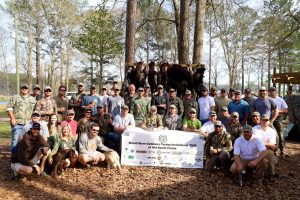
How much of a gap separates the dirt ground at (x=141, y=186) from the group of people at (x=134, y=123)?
0.30 metres

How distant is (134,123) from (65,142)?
1.79 m

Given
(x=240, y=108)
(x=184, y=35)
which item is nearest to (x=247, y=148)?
(x=240, y=108)

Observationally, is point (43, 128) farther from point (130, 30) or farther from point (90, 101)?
point (130, 30)

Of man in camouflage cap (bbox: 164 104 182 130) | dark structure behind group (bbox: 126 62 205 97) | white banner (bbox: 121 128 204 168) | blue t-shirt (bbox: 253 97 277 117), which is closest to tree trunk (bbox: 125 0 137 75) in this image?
dark structure behind group (bbox: 126 62 205 97)

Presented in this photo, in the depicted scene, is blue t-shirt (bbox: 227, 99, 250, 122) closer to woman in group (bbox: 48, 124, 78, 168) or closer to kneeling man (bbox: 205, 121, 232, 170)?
kneeling man (bbox: 205, 121, 232, 170)

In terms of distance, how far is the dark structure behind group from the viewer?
10.0 meters

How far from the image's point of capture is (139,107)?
8680mm

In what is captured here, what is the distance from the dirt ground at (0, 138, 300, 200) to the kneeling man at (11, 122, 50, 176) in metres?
0.26

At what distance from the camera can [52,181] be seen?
6.91 m

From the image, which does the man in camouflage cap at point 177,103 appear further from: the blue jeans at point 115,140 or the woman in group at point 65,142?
the woman in group at point 65,142

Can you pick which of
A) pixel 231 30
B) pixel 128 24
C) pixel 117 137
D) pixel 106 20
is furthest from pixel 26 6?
pixel 117 137

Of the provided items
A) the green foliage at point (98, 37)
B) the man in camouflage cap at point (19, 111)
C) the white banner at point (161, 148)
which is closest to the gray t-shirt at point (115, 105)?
the white banner at point (161, 148)

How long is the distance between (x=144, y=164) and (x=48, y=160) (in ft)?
7.30

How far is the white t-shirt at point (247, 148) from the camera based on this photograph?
7.06m
